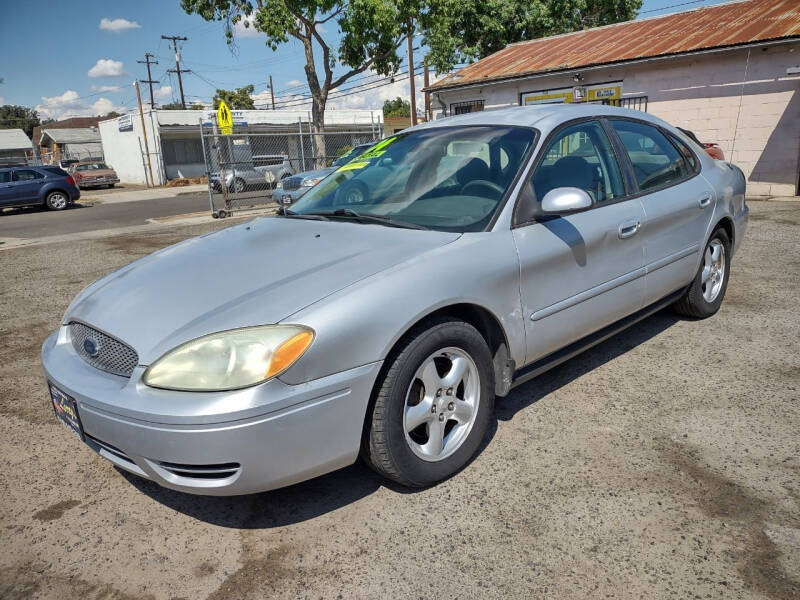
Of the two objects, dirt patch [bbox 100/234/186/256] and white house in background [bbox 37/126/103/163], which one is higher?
white house in background [bbox 37/126/103/163]

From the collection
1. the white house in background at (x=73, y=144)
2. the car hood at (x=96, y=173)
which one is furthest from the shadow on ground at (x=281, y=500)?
the white house in background at (x=73, y=144)

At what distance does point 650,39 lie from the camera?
590 inches

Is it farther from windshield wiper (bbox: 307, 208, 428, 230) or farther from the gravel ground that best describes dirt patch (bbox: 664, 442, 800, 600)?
windshield wiper (bbox: 307, 208, 428, 230)

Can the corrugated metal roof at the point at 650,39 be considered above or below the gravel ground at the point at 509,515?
above

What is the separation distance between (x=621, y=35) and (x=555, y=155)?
15.9m

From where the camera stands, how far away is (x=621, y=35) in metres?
16.5

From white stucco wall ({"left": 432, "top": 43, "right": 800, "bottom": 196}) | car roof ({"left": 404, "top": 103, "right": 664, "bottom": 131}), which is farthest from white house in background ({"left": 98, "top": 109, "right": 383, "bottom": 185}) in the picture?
car roof ({"left": 404, "top": 103, "right": 664, "bottom": 131})

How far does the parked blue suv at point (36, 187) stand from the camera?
771 inches

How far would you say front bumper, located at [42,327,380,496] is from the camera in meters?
1.99

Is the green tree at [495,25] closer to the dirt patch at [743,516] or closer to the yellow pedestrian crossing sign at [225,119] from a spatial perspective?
the yellow pedestrian crossing sign at [225,119]

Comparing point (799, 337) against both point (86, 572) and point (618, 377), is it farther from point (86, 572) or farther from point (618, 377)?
point (86, 572)

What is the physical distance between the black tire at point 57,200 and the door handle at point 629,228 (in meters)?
22.4

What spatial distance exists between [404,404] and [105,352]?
1.23 metres

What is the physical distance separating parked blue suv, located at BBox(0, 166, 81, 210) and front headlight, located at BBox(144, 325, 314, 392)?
2148 cm
